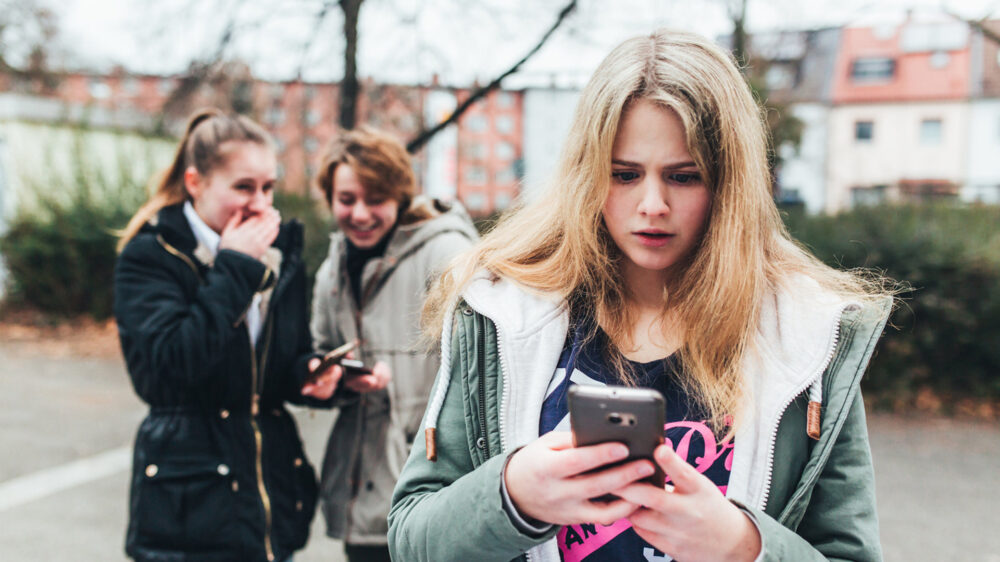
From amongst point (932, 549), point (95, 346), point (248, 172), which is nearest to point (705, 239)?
point (248, 172)

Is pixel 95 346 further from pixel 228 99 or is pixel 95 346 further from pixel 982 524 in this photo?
pixel 982 524

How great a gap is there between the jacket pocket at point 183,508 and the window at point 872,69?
4257 centimetres

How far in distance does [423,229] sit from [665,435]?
193cm

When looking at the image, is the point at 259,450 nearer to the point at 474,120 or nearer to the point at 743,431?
the point at 743,431

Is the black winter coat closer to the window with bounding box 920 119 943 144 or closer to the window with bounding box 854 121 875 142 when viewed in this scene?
the window with bounding box 854 121 875 142

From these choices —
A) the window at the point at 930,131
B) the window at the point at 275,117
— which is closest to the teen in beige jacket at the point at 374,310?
the window at the point at 275,117

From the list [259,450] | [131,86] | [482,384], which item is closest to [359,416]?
[259,450]

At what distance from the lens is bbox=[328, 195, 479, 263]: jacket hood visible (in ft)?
10.0

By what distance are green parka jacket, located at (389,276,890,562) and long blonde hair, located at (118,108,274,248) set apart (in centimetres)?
168

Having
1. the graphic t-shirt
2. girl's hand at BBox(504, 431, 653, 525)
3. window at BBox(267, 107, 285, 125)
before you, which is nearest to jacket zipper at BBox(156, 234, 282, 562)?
the graphic t-shirt

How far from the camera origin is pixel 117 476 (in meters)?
5.57

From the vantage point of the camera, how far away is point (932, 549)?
449 centimetres

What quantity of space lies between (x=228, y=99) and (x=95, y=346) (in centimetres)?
450

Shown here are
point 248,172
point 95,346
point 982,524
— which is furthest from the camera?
point 95,346
